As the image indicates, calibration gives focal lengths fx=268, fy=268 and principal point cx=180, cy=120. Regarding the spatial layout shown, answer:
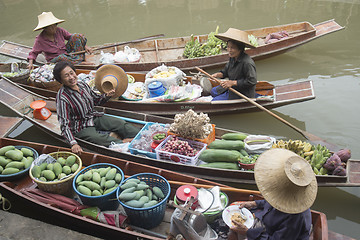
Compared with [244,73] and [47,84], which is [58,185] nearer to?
[47,84]

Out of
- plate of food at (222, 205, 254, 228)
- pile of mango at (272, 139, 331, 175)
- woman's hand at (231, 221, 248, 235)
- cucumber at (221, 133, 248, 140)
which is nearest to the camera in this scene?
woman's hand at (231, 221, 248, 235)

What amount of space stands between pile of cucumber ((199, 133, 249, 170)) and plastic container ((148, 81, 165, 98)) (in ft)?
6.11

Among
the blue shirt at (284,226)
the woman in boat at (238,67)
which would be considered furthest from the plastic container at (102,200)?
the woman in boat at (238,67)

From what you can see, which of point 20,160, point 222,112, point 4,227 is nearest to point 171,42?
point 222,112

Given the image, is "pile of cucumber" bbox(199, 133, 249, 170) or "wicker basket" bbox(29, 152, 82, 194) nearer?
"wicker basket" bbox(29, 152, 82, 194)

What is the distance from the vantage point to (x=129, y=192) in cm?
296

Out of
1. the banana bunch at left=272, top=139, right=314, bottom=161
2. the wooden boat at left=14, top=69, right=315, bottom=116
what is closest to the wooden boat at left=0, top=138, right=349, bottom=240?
the banana bunch at left=272, top=139, right=314, bottom=161

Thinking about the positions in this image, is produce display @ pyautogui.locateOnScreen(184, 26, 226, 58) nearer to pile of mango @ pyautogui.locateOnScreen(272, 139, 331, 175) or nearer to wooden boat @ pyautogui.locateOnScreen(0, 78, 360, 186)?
wooden boat @ pyautogui.locateOnScreen(0, 78, 360, 186)

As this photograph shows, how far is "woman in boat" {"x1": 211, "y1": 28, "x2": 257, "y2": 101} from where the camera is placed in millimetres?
4395

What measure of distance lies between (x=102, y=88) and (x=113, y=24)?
23.2 ft

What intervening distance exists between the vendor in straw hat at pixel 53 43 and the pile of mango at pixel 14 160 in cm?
304

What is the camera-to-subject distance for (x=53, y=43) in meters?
6.43

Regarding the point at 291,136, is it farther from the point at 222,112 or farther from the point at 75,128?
the point at 75,128

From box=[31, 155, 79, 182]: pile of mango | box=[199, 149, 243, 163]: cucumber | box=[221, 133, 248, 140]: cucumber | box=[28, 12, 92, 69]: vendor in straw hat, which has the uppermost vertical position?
box=[28, 12, 92, 69]: vendor in straw hat
